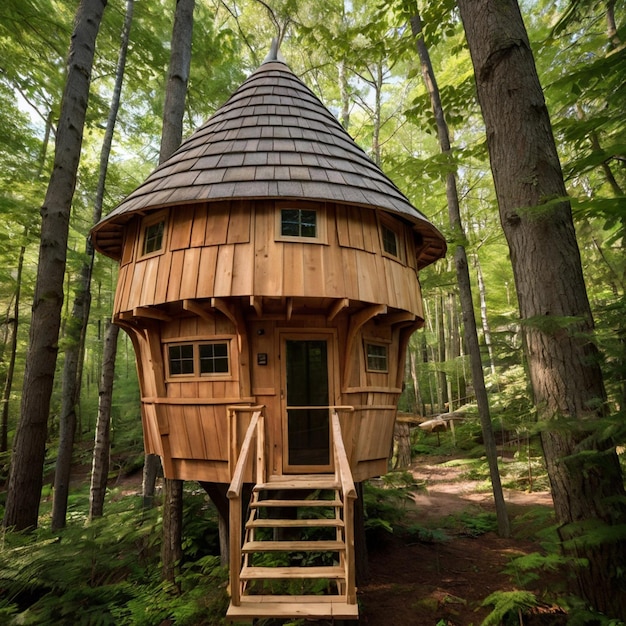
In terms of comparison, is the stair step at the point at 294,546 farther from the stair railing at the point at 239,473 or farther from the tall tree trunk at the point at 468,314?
the tall tree trunk at the point at 468,314

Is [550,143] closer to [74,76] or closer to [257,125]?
[257,125]

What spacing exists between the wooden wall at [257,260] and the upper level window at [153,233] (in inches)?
5.6

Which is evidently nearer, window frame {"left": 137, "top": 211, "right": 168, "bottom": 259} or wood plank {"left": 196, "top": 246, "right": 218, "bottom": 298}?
wood plank {"left": 196, "top": 246, "right": 218, "bottom": 298}

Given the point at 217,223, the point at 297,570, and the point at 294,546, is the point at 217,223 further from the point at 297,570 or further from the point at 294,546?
the point at 297,570

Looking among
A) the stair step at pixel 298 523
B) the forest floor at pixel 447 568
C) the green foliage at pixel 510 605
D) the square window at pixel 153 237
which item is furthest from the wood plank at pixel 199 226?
the green foliage at pixel 510 605

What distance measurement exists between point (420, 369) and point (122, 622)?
18741 millimetres

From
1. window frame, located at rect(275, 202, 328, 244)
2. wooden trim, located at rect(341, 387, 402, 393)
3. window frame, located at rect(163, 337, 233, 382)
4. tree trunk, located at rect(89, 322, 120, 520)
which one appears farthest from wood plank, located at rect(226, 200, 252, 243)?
tree trunk, located at rect(89, 322, 120, 520)

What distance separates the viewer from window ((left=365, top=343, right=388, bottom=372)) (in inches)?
226

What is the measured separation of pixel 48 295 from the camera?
19.6ft

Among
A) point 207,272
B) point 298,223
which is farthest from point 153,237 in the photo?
point 298,223

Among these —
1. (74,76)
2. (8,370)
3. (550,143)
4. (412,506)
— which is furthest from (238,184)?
(8,370)

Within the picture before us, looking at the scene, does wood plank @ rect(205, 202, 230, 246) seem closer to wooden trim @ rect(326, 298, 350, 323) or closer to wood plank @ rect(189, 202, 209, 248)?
wood plank @ rect(189, 202, 209, 248)

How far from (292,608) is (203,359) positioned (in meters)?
3.00

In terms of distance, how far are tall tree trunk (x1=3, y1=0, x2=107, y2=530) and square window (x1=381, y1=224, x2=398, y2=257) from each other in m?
4.74
